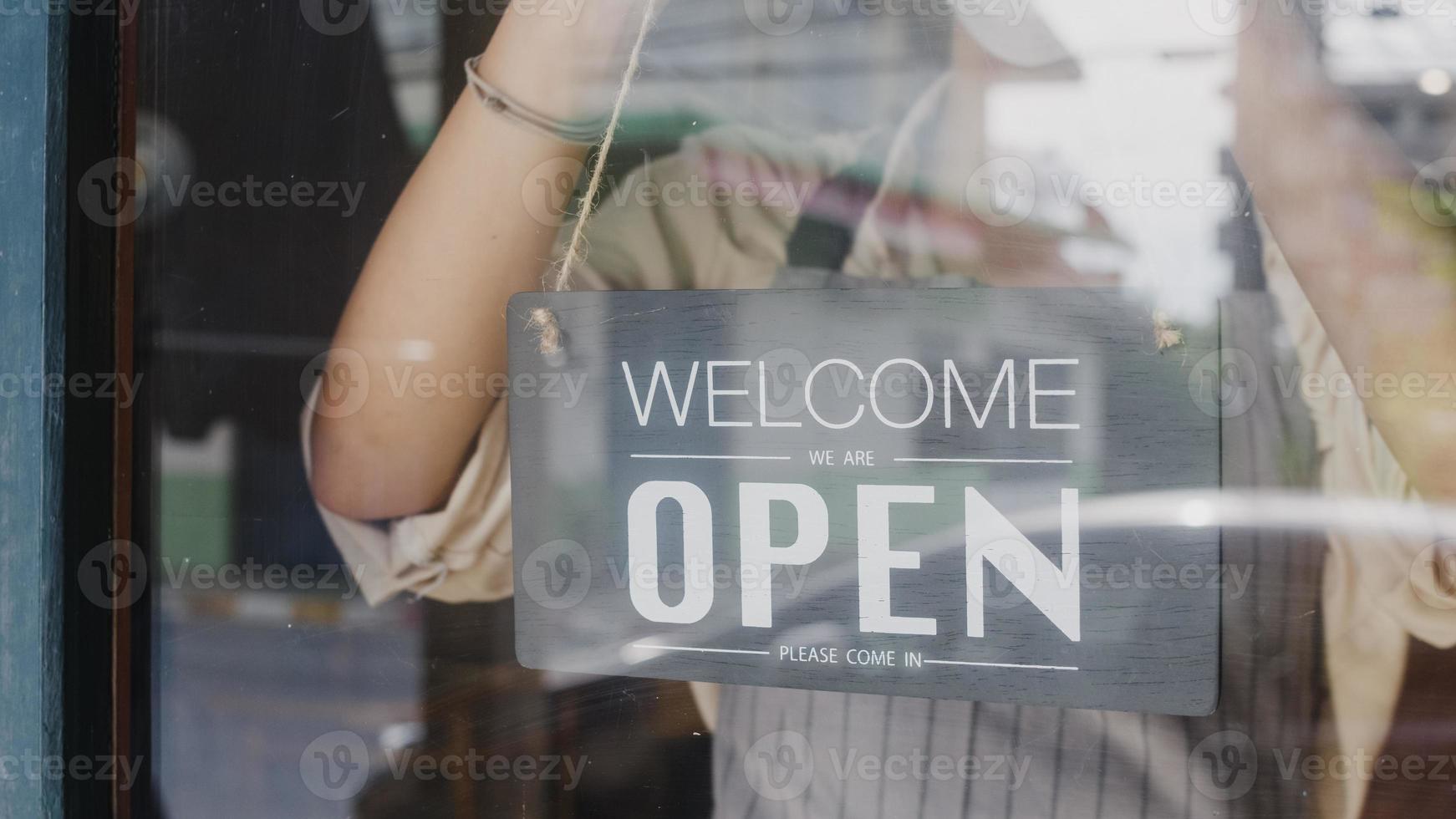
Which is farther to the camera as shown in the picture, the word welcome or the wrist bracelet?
the wrist bracelet

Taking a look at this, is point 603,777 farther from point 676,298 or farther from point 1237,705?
point 1237,705

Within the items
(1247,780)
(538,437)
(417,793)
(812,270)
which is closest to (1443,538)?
(1247,780)

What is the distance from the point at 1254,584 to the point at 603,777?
0.64 m
